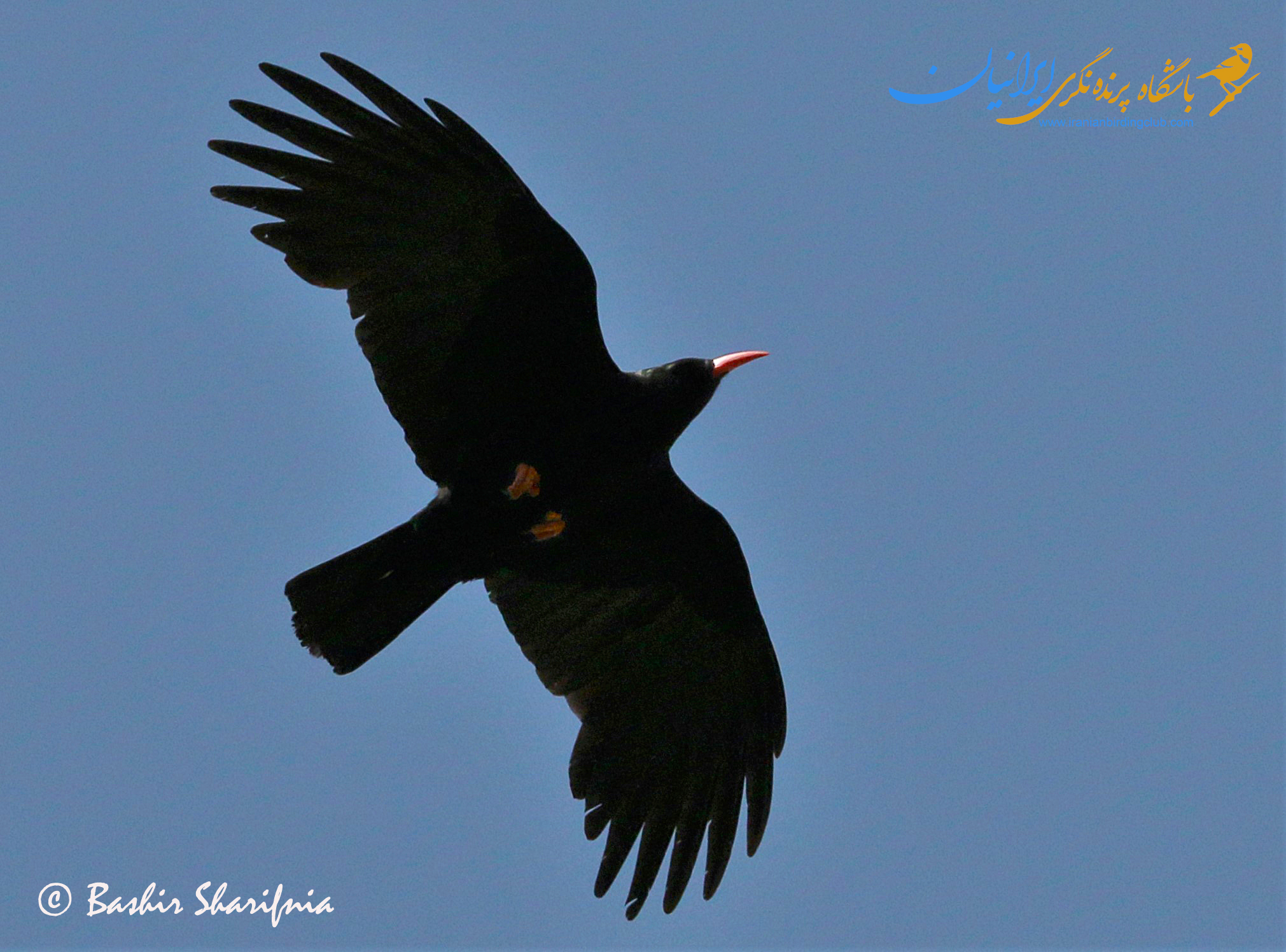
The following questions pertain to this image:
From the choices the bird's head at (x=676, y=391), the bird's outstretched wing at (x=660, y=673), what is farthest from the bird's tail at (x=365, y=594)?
the bird's head at (x=676, y=391)

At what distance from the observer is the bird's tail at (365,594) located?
27.0 feet

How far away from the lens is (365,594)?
27.2 ft

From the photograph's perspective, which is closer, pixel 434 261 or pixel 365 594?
pixel 434 261

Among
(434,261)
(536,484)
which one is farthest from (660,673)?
(434,261)

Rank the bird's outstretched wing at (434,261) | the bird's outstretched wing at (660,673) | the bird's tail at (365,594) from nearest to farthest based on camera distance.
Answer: the bird's outstretched wing at (434,261) < the bird's tail at (365,594) < the bird's outstretched wing at (660,673)

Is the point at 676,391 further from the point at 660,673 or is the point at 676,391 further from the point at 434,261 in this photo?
the point at 660,673

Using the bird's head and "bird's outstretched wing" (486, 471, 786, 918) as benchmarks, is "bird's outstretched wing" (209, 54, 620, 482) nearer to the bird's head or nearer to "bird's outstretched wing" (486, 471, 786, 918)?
the bird's head

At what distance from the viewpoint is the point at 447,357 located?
27.0ft

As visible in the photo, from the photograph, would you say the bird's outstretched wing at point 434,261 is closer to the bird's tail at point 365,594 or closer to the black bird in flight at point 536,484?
the black bird in flight at point 536,484

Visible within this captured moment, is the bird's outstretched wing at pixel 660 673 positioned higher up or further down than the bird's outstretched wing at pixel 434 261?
further down

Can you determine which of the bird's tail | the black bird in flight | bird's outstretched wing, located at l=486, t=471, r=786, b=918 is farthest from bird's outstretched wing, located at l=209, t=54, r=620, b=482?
bird's outstretched wing, located at l=486, t=471, r=786, b=918

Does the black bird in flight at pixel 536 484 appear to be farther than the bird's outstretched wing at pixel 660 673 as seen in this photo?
No

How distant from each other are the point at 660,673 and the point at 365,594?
195 centimetres

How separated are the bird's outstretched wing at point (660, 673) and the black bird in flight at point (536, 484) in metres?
0.01
